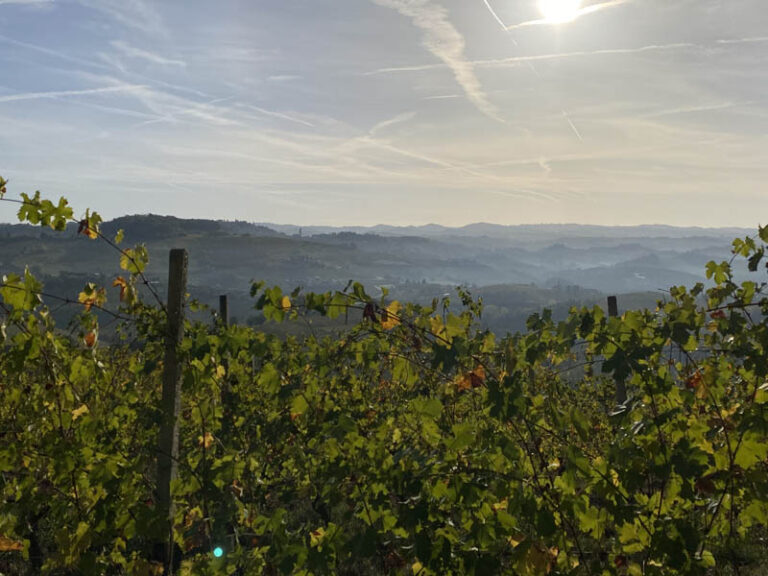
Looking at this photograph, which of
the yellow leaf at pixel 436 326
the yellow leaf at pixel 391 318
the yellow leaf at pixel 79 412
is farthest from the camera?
the yellow leaf at pixel 79 412

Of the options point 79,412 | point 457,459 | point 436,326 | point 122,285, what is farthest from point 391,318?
point 79,412

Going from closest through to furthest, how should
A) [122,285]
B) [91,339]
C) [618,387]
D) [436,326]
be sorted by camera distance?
[436,326], [91,339], [122,285], [618,387]

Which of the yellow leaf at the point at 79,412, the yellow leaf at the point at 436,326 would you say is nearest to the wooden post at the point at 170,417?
the yellow leaf at the point at 79,412

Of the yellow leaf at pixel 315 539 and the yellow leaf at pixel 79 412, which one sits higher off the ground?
the yellow leaf at pixel 79 412

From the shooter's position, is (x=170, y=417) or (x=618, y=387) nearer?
(x=170, y=417)

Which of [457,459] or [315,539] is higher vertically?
[457,459]

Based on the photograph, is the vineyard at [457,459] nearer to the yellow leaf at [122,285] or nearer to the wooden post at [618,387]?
the yellow leaf at [122,285]

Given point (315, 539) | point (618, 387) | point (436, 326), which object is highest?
point (436, 326)

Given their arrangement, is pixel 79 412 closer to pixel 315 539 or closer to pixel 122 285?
pixel 122 285

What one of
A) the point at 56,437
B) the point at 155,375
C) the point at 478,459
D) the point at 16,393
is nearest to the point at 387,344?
the point at 478,459

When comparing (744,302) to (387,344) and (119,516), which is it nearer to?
(387,344)

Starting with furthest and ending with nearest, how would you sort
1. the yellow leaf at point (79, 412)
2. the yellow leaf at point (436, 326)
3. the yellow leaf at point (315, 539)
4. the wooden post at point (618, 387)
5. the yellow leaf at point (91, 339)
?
the wooden post at point (618, 387) < the yellow leaf at point (79, 412) < the yellow leaf at point (91, 339) < the yellow leaf at point (436, 326) < the yellow leaf at point (315, 539)

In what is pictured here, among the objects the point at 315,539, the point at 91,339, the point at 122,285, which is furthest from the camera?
the point at 122,285

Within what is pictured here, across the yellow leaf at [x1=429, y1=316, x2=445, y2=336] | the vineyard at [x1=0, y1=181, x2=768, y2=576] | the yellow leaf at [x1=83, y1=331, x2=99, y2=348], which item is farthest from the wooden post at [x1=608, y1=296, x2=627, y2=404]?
the yellow leaf at [x1=83, y1=331, x2=99, y2=348]
